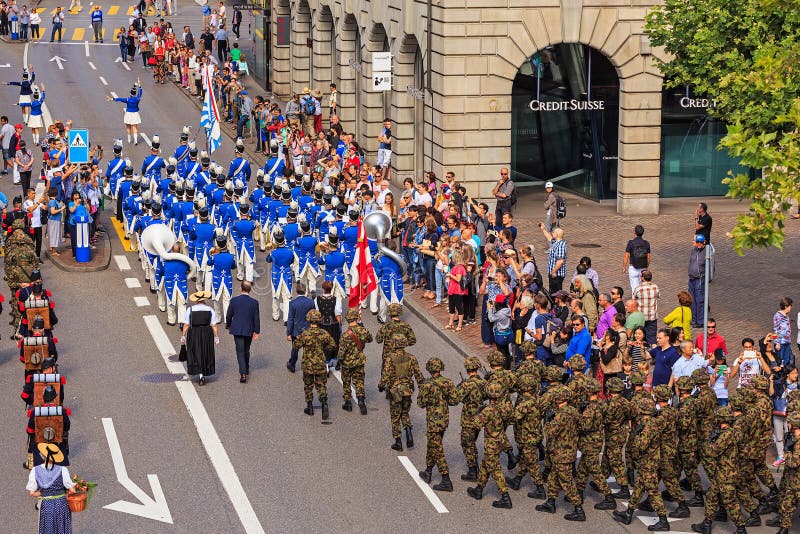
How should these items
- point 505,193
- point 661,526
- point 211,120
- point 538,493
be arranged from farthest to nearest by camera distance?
point 211,120 < point 505,193 < point 538,493 < point 661,526

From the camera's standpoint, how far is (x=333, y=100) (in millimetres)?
45438

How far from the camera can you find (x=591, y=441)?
17.6 m

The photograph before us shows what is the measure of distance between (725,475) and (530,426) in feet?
7.50

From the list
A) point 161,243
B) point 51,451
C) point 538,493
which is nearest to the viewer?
point 51,451

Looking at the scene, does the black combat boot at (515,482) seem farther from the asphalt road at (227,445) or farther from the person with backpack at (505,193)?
the person with backpack at (505,193)

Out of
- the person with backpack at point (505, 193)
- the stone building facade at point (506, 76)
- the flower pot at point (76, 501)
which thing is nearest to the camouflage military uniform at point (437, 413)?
the flower pot at point (76, 501)

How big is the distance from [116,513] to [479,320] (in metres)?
9.89

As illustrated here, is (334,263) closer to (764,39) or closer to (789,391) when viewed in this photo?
(764,39)

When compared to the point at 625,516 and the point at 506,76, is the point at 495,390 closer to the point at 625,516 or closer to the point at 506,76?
the point at 625,516

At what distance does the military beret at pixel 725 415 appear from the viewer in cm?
1690

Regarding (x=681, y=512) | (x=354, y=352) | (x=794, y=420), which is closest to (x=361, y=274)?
(x=354, y=352)

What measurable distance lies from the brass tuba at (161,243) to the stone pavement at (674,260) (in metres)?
4.12

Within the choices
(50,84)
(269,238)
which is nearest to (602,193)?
(269,238)

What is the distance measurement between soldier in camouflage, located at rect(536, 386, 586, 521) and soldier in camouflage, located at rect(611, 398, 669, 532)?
559 millimetres
